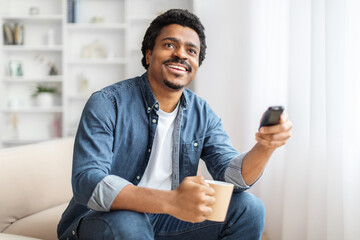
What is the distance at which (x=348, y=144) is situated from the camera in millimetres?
1695

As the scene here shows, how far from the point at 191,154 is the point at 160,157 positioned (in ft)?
0.39

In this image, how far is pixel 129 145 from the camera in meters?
1.35

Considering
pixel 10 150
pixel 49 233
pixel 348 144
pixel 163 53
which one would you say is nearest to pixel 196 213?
pixel 163 53

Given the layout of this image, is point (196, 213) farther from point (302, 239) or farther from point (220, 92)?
point (220, 92)

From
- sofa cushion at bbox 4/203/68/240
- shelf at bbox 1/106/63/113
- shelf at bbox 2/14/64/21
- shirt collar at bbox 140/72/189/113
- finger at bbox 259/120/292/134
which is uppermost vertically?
shelf at bbox 2/14/64/21

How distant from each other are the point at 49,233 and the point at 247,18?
6.72 ft

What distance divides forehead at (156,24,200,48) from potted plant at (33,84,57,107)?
3204mm

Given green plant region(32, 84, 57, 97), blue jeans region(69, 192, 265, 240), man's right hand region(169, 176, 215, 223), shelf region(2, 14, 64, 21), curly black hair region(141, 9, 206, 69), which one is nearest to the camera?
man's right hand region(169, 176, 215, 223)

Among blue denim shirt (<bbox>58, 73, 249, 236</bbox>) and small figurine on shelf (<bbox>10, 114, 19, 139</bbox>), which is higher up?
blue denim shirt (<bbox>58, 73, 249, 236</bbox>)

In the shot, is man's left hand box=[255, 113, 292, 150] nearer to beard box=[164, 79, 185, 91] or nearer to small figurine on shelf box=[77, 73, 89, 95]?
beard box=[164, 79, 185, 91]

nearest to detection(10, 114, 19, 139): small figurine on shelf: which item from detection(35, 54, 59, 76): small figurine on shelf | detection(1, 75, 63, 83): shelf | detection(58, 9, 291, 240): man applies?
detection(1, 75, 63, 83): shelf

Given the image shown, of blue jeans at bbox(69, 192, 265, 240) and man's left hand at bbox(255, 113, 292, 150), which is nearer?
man's left hand at bbox(255, 113, 292, 150)

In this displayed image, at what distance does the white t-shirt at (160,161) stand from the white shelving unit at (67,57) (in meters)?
3.05

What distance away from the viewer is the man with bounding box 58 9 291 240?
1.05 metres
